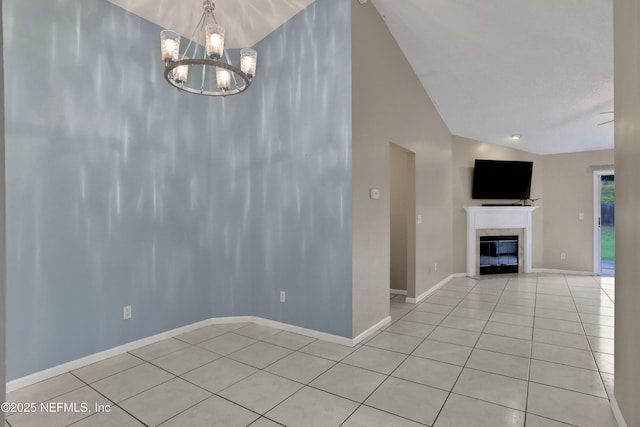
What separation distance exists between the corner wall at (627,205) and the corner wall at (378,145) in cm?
181

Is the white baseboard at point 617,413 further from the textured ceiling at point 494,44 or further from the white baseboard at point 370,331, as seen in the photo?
A: the textured ceiling at point 494,44

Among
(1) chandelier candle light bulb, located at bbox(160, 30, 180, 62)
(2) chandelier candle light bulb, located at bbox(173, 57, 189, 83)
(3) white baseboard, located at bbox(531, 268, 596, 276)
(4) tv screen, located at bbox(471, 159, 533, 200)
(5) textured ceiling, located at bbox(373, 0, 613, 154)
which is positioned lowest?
(3) white baseboard, located at bbox(531, 268, 596, 276)

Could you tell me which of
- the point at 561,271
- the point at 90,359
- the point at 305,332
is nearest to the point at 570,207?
the point at 561,271

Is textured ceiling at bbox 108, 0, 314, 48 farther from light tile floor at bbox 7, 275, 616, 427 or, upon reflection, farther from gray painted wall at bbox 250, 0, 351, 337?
light tile floor at bbox 7, 275, 616, 427

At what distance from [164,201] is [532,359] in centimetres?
354

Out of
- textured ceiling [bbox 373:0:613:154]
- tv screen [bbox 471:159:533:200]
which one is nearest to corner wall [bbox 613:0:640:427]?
textured ceiling [bbox 373:0:613:154]

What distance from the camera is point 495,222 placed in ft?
21.5

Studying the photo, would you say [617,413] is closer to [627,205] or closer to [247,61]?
[627,205]

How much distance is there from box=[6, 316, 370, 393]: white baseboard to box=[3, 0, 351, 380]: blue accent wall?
5cm

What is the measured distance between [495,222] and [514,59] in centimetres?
367

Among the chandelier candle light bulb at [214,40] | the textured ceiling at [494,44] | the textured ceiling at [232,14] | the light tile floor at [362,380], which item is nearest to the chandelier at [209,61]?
the chandelier candle light bulb at [214,40]

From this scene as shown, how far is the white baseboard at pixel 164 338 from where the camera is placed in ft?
7.72

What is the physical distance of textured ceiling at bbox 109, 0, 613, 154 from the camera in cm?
301

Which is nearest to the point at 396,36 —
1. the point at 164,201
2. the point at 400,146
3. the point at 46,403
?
the point at 400,146
